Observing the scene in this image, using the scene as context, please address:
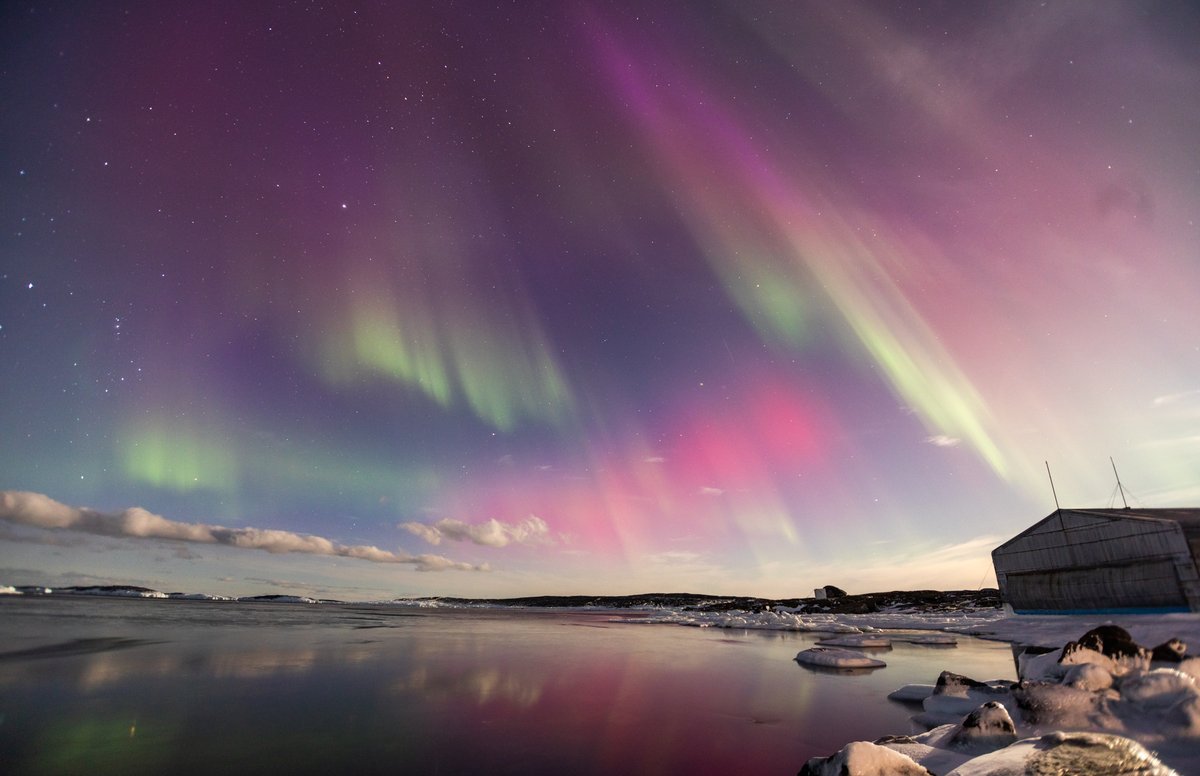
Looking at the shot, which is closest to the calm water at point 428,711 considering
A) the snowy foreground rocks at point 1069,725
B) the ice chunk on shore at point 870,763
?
the snowy foreground rocks at point 1069,725

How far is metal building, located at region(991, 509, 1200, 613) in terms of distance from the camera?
27.8 metres

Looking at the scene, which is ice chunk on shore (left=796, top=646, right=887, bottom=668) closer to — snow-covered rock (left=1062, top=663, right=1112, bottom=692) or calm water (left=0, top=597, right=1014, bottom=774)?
calm water (left=0, top=597, right=1014, bottom=774)

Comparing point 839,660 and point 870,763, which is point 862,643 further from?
point 870,763

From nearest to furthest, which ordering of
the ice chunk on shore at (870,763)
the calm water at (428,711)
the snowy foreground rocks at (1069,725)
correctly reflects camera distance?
1. the snowy foreground rocks at (1069,725)
2. the ice chunk on shore at (870,763)
3. the calm water at (428,711)

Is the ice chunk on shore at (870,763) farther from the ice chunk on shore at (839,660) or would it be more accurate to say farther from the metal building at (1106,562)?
the metal building at (1106,562)

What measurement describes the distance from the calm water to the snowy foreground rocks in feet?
6.74

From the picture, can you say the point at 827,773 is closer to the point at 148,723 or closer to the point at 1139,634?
the point at 148,723

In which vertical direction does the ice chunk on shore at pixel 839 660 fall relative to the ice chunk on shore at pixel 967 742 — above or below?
below

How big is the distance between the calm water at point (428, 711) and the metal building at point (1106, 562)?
38.1 feet

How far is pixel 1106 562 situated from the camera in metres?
31.4

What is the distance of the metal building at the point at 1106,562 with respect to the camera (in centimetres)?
2777

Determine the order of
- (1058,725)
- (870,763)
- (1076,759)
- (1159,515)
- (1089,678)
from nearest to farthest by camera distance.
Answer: (1076,759) < (870,763) < (1058,725) < (1089,678) < (1159,515)

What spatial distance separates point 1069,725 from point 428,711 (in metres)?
14.3

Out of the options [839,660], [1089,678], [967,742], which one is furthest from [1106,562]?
[967,742]
